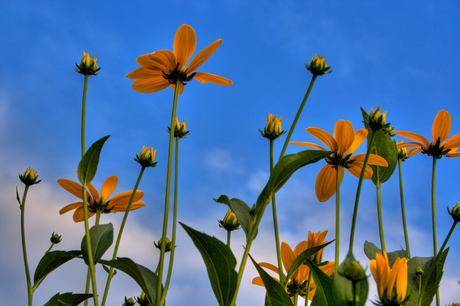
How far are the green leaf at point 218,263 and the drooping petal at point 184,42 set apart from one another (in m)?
0.53

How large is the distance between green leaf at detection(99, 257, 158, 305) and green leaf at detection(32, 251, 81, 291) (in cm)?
24

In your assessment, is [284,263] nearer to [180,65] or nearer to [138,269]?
[138,269]

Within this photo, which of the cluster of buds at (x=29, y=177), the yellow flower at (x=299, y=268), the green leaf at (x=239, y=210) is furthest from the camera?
the cluster of buds at (x=29, y=177)

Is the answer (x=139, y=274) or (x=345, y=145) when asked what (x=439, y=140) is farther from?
(x=139, y=274)

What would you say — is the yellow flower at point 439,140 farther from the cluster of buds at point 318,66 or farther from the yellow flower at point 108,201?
the yellow flower at point 108,201

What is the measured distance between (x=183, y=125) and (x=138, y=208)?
0.32m

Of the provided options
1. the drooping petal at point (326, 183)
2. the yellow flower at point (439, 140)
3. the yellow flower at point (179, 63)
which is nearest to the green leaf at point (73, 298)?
the yellow flower at point (179, 63)

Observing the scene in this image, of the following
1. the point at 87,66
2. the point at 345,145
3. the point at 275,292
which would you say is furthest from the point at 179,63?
the point at 275,292

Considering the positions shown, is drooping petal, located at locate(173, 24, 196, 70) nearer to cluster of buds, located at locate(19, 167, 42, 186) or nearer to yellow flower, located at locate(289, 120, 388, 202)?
yellow flower, located at locate(289, 120, 388, 202)

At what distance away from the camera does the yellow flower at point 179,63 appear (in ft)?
2.99

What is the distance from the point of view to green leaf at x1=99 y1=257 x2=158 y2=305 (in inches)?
27.9

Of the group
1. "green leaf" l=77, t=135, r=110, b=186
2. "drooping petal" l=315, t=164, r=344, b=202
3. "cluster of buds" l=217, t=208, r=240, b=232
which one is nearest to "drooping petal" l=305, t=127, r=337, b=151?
"drooping petal" l=315, t=164, r=344, b=202

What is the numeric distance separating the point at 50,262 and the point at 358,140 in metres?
0.97

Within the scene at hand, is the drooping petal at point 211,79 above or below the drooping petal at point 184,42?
below
